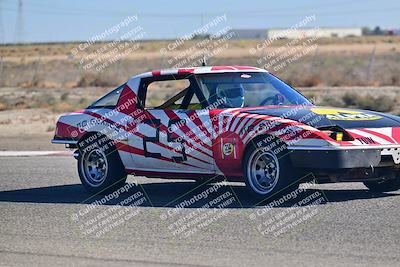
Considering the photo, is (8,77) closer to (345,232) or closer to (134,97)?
(134,97)

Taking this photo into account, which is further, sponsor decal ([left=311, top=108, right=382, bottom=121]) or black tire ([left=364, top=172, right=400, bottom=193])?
black tire ([left=364, top=172, right=400, bottom=193])

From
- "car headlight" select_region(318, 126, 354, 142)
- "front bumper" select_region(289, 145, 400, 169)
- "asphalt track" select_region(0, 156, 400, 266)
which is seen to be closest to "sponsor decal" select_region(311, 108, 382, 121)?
"car headlight" select_region(318, 126, 354, 142)

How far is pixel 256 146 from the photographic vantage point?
33.0ft

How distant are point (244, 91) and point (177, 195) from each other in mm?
1557

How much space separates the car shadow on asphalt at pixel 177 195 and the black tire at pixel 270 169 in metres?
0.13

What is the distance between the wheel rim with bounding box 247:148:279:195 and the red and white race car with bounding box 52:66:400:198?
1 cm

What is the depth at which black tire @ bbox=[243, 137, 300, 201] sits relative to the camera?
9.84 m

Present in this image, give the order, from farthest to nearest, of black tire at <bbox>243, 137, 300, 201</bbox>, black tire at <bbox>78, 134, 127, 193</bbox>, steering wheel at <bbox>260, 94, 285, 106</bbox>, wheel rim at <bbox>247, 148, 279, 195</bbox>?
1. black tire at <bbox>78, 134, 127, 193</bbox>
2. steering wheel at <bbox>260, 94, 285, 106</bbox>
3. wheel rim at <bbox>247, 148, 279, 195</bbox>
4. black tire at <bbox>243, 137, 300, 201</bbox>

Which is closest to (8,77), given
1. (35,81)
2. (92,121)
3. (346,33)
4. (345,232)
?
(35,81)

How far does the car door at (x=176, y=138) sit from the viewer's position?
34.9 feet

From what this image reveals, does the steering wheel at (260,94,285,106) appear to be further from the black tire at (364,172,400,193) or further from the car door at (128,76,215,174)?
the black tire at (364,172,400,193)

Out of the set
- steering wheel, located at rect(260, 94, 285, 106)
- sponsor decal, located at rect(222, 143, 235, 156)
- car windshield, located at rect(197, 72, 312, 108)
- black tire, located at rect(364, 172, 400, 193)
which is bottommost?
black tire, located at rect(364, 172, 400, 193)

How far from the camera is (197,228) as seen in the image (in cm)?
918

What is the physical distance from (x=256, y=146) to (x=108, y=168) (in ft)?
8.00
